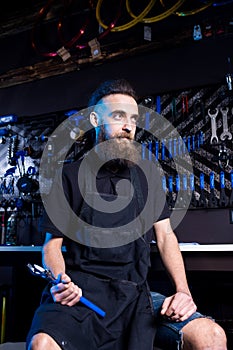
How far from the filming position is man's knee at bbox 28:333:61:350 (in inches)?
45.8

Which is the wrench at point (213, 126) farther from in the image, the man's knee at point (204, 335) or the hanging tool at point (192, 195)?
the man's knee at point (204, 335)

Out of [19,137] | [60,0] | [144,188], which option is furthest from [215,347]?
[60,0]

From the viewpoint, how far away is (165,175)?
3090 mm

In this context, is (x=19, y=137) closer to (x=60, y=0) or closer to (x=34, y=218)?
(x=34, y=218)

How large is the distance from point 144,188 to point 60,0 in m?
2.96

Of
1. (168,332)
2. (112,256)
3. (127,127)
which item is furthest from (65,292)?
(127,127)

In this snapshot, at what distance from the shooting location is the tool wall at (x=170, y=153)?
2.91m

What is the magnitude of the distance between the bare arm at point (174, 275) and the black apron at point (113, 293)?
→ 0.36 feet

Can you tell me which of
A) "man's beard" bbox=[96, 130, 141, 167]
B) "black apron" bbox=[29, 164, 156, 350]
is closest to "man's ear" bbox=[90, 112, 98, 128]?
"man's beard" bbox=[96, 130, 141, 167]

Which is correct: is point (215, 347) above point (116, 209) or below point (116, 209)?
below

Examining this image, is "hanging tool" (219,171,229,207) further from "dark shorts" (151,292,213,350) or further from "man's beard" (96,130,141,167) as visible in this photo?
"dark shorts" (151,292,213,350)

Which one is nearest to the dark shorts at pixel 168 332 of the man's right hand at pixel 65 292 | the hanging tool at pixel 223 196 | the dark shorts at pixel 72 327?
the dark shorts at pixel 72 327

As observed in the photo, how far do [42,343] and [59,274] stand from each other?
0.80 ft

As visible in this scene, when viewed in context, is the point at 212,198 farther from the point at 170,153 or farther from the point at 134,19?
the point at 134,19
